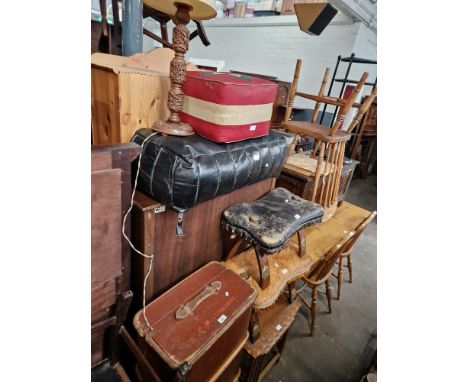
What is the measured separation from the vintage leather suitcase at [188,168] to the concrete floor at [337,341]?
1.36 meters

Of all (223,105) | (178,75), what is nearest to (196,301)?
Result: (223,105)

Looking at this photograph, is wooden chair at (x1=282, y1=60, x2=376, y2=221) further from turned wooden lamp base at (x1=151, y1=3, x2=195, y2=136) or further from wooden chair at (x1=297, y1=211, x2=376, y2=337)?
turned wooden lamp base at (x1=151, y1=3, x2=195, y2=136)

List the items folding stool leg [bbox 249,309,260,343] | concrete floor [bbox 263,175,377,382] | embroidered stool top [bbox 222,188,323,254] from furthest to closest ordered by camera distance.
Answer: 1. concrete floor [bbox 263,175,377,382]
2. folding stool leg [bbox 249,309,260,343]
3. embroidered stool top [bbox 222,188,323,254]

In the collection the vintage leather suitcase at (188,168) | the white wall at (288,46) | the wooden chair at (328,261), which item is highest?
the white wall at (288,46)

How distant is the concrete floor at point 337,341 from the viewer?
5.65 ft

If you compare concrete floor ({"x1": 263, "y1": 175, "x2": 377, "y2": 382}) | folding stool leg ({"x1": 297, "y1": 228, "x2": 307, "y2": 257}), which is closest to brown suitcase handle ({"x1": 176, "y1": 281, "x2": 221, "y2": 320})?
folding stool leg ({"x1": 297, "y1": 228, "x2": 307, "y2": 257})

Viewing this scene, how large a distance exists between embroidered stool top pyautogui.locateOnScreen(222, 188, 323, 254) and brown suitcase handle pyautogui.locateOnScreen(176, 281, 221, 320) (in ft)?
0.85

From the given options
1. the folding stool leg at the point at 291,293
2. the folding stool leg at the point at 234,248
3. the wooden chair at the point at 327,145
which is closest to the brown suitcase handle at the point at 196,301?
the folding stool leg at the point at 234,248

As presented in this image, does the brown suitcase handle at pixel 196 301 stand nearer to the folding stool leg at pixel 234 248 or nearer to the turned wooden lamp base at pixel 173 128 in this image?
the folding stool leg at pixel 234 248

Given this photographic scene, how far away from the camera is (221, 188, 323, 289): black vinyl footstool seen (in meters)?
1.21

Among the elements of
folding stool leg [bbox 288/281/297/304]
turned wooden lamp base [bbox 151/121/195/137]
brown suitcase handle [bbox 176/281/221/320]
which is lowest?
folding stool leg [bbox 288/281/297/304]

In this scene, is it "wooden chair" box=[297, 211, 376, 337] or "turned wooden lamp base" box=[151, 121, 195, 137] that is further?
"wooden chair" box=[297, 211, 376, 337]

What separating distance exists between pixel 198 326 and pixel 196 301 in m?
0.10
